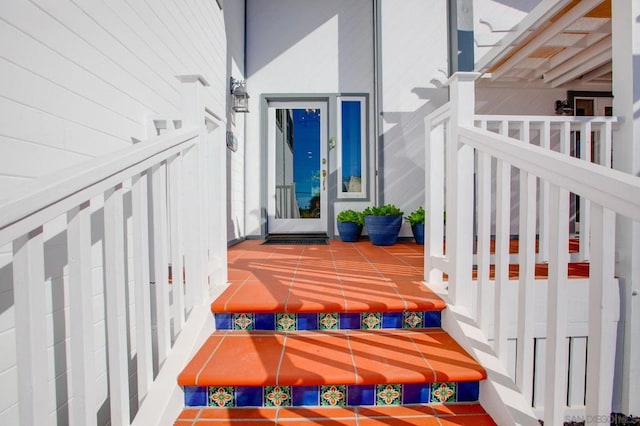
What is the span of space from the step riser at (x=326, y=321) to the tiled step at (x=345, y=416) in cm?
42

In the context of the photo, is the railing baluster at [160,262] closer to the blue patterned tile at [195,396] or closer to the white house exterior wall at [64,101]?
the blue patterned tile at [195,396]

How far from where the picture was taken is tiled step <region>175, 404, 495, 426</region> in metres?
1.23

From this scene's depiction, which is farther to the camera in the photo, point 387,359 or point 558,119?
point 558,119

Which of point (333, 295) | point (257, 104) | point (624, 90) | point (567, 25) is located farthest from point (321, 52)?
point (333, 295)

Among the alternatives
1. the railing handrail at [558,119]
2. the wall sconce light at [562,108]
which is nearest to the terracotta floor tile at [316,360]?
the railing handrail at [558,119]

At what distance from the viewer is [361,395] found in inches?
51.9

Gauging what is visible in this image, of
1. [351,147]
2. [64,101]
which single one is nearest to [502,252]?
[64,101]

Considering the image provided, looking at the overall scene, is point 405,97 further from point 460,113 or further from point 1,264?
point 1,264

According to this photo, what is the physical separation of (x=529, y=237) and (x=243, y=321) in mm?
1383

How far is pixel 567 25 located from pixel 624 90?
973mm

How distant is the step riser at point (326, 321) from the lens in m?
1.67

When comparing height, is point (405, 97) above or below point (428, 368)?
above

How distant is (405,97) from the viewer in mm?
4359

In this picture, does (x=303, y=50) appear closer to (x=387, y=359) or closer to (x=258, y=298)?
(x=258, y=298)
